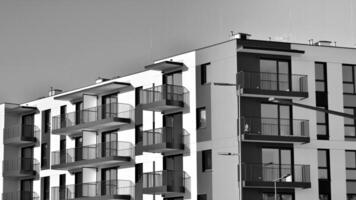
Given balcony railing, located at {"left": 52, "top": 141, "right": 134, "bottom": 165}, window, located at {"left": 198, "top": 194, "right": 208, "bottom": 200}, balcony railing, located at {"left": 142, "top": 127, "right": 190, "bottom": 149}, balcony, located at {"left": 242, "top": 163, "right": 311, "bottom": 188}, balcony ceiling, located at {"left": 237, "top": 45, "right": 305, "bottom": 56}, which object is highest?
balcony ceiling, located at {"left": 237, "top": 45, "right": 305, "bottom": 56}

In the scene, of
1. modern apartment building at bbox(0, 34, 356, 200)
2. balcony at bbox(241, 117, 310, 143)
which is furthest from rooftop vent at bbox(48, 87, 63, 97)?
balcony at bbox(241, 117, 310, 143)

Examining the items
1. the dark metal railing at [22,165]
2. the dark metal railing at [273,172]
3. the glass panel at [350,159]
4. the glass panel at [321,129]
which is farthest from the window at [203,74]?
the dark metal railing at [22,165]

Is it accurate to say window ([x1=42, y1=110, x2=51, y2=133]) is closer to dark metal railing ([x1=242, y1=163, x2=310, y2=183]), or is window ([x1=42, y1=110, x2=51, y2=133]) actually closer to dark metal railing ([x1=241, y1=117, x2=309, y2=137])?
dark metal railing ([x1=241, y1=117, x2=309, y2=137])

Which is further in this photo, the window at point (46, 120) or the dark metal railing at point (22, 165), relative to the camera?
the dark metal railing at point (22, 165)

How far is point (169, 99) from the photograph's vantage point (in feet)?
217

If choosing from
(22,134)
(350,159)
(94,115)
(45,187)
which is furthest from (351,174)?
(22,134)

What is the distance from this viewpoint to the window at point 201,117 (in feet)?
212

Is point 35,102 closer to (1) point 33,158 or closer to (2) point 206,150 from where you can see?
(1) point 33,158

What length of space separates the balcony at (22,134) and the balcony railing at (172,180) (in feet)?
72.2

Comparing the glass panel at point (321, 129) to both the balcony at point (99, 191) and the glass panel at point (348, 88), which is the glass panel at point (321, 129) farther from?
the balcony at point (99, 191)

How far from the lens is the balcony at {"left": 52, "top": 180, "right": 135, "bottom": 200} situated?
7181 centimetres

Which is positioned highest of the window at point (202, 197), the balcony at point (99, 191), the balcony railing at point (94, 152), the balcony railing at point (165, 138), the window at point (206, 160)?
the balcony railing at point (165, 138)

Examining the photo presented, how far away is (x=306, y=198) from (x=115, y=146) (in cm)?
1893

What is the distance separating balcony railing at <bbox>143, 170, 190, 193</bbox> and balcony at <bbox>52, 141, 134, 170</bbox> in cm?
562
